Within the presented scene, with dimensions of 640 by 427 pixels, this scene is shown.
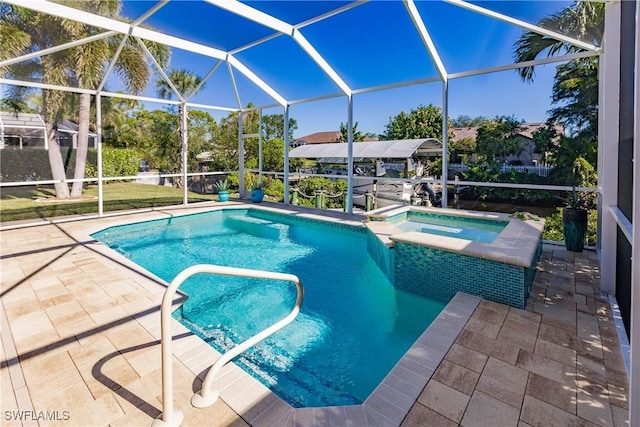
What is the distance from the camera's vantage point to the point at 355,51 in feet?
27.0

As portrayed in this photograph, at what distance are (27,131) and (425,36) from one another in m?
13.3

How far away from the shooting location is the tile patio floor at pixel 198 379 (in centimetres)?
243

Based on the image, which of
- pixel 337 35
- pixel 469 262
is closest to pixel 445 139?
pixel 337 35

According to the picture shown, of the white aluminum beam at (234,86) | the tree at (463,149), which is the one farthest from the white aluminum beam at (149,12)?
the tree at (463,149)

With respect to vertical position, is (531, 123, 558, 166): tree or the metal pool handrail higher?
(531, 123, 558, 166): tree

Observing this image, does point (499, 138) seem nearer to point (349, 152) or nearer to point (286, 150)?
point (349, 152)

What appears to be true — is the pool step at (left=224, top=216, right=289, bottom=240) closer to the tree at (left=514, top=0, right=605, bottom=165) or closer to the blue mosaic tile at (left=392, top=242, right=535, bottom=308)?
the blue mosaic tile at (left=392, top=242, right=535, bottom=308)

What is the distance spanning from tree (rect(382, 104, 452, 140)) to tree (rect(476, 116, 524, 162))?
11725mm

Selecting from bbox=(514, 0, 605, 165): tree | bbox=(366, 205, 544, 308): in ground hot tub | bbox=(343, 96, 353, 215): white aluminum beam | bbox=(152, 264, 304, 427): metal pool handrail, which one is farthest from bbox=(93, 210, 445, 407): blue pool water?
bbox=(514, 0, 605, 165): tree

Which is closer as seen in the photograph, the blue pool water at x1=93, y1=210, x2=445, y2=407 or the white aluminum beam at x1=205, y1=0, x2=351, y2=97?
the blue pool water at x1=93, y1=210, x2=445, y2=407

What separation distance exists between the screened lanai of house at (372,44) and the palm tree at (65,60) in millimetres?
301

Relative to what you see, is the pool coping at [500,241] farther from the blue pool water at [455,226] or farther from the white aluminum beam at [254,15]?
the white aluminum beam at [254,15]

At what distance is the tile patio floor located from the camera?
7.98 feet

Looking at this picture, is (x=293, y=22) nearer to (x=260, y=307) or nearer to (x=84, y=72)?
(x=260, y=307)
